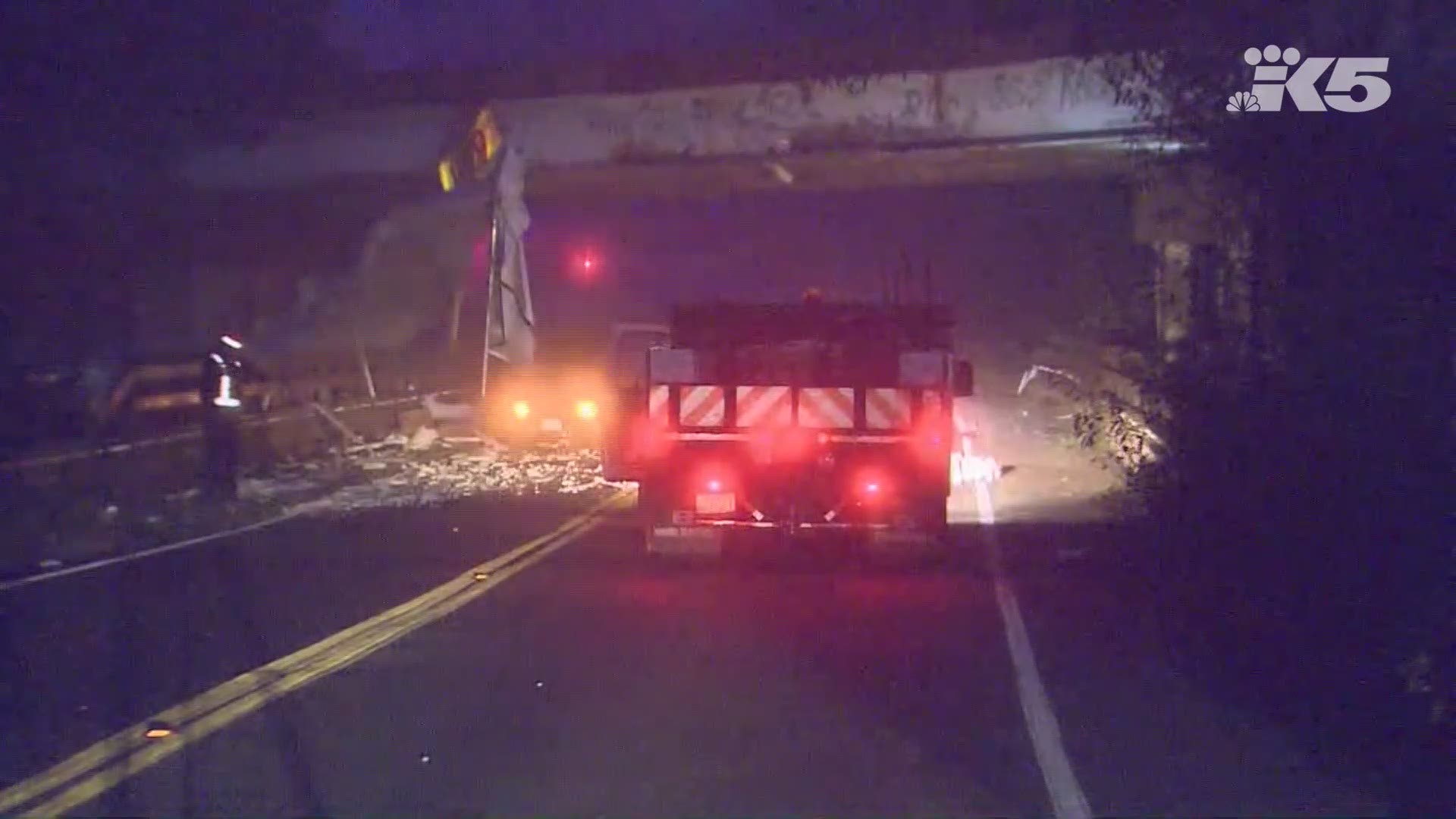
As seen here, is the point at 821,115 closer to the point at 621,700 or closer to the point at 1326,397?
the point at 1326,397

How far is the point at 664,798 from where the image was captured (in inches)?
316

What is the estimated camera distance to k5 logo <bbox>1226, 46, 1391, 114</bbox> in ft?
41.1

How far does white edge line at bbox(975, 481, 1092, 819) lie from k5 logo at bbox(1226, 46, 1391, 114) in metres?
4.31

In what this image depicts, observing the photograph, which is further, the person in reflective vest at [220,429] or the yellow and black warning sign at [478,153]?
the yellow and black warning sign at [478,153]

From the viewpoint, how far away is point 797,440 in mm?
16344

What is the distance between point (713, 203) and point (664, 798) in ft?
96.2

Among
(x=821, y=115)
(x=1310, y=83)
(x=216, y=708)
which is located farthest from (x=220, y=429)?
(x=1310, y=83)

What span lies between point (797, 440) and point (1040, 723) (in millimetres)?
6949

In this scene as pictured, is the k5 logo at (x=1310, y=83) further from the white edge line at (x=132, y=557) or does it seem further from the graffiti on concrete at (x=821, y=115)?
the white edge line at (x=132, y=557)

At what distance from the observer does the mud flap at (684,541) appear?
54.9 ft

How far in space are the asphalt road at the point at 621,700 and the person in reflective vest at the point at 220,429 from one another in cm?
633

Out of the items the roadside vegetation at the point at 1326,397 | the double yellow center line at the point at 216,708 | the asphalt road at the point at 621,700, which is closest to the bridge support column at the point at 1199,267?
the roadside vegetation at the point at 1326,397

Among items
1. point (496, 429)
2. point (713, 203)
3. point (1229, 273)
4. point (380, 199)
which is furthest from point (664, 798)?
point (713, 203)

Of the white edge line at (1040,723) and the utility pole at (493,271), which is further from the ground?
the utility pole at (493,271)
